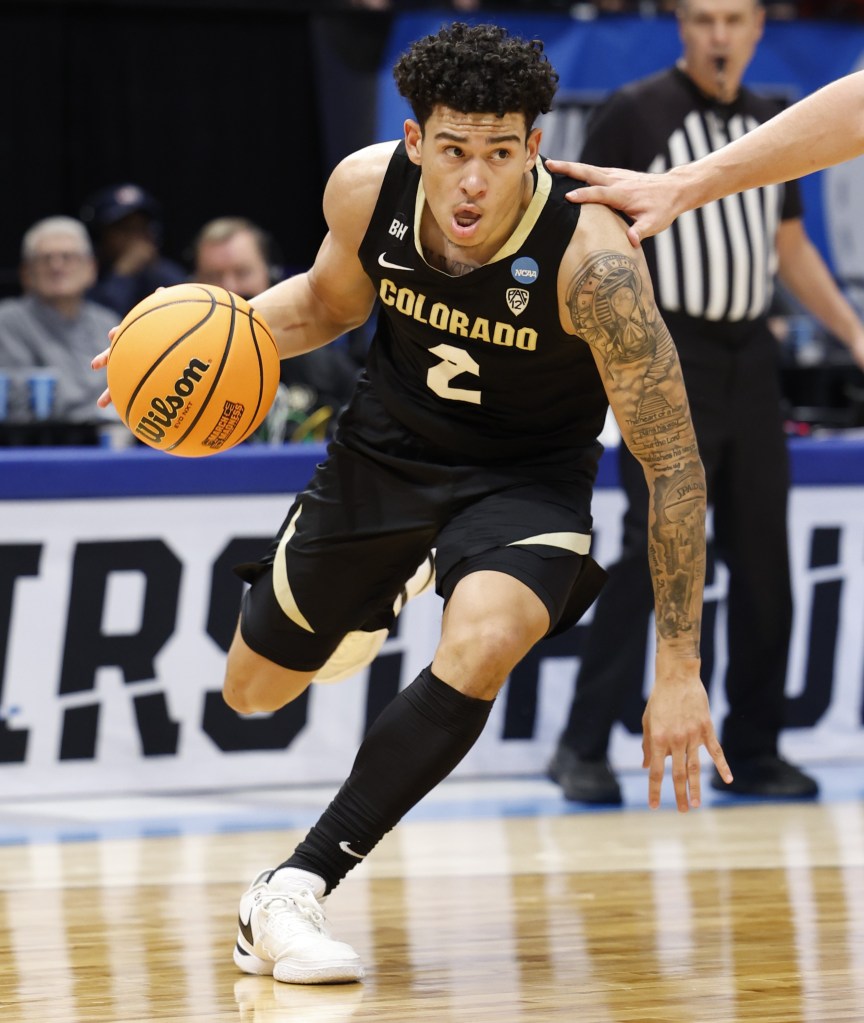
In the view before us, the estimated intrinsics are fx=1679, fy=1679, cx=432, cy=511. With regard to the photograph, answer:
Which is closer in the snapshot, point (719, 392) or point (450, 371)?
point (450, 371)

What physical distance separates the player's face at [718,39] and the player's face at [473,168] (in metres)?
1.97

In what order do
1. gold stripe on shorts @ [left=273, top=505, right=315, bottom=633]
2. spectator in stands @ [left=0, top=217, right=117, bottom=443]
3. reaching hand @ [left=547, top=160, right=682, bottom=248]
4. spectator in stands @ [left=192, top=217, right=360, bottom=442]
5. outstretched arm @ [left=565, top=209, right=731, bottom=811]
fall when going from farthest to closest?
spectator in stands @ [left=0, top=217, right=117, bottom=443], spectator in stands @ [left=192, top=217, right=360, bottom=442], gold stripe on shorts @ [left=273, top=505, right=315, bottom=633], reaching hand @ [left=547, top=160, right=682, bottom=248], outstretched arm @ [left=565, top=209, right=731, bottom=811]

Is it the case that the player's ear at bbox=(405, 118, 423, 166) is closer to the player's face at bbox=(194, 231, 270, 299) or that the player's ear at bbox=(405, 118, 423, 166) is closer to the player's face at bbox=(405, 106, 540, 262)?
the player's face at bbox=(405, 106, 540, 262)

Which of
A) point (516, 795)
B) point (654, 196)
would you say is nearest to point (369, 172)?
point (654, 196)

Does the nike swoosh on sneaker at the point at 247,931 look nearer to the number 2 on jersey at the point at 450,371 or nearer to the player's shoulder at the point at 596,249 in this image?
the number 2 on jersey at the point at 450,371

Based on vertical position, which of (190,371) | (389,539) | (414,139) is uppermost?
(414,139)

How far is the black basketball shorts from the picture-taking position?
3.48m

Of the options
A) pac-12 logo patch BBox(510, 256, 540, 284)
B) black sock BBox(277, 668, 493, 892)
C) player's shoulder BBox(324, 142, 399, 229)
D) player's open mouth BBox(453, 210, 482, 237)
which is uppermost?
player's shoulder BBox(324, 142, 399, 229)

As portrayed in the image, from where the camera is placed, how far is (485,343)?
3.49 metres

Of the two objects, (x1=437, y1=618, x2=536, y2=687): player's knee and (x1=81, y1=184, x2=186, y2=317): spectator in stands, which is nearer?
(x1=437, y1=618, x2=536, y2=687): player's knee

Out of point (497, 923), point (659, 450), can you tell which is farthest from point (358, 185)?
point (497, 923)

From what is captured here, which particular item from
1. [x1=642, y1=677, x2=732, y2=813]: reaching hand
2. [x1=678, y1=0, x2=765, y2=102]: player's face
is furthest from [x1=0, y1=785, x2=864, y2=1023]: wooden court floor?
[x1=678, y1=0, x2=765, y2=102]: player's face

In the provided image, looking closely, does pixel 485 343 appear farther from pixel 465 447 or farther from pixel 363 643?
pixel 363 643

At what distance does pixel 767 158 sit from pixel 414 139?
28.3 inches
